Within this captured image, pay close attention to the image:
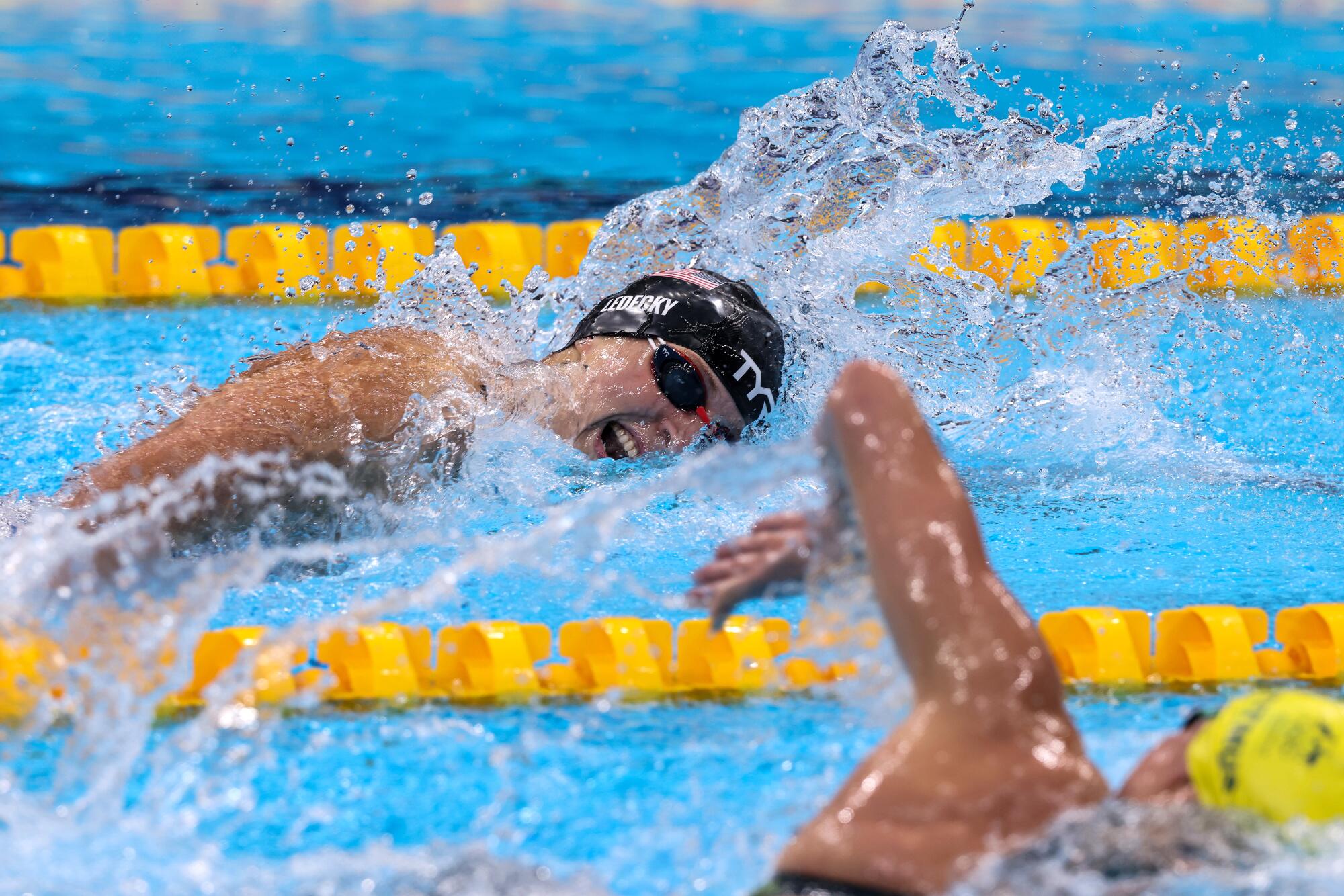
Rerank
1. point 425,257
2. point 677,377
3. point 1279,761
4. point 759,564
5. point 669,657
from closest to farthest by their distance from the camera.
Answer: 1. point 1279,761
2. point 759,564
3. point 669,657
4. point 677,377
5. point 425,257

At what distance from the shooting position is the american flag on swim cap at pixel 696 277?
3080 mm

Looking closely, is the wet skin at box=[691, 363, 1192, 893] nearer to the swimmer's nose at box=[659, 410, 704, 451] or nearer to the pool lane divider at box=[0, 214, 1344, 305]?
the swimmer's nose at box=[659, 410, 704, 451]

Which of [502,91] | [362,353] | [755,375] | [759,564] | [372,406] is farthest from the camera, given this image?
[502,91]

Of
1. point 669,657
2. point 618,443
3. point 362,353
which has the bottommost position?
point 669,657

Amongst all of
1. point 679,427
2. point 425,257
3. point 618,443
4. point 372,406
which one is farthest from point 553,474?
point 425,257

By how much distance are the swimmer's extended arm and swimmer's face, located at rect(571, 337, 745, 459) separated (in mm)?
1492

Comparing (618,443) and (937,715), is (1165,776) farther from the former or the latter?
(618,443)

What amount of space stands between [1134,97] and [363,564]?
6.20 metres

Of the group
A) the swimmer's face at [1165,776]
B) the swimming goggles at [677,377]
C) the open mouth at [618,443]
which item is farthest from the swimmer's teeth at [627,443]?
the swimmer's face at [1165,776]

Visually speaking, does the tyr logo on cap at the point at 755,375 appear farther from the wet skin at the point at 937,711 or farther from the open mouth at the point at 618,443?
the wet skin at the point at 937,711

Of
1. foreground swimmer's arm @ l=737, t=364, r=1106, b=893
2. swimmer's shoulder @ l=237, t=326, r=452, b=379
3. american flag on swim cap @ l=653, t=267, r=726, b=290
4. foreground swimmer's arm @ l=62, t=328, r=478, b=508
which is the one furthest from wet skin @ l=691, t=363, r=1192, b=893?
american flag on swim cap @ l=653, t=267, r=726, b=290

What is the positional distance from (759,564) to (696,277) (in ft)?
5.66

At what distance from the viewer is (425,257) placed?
15.8ft

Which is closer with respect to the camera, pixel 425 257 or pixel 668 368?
pixel 668 368
